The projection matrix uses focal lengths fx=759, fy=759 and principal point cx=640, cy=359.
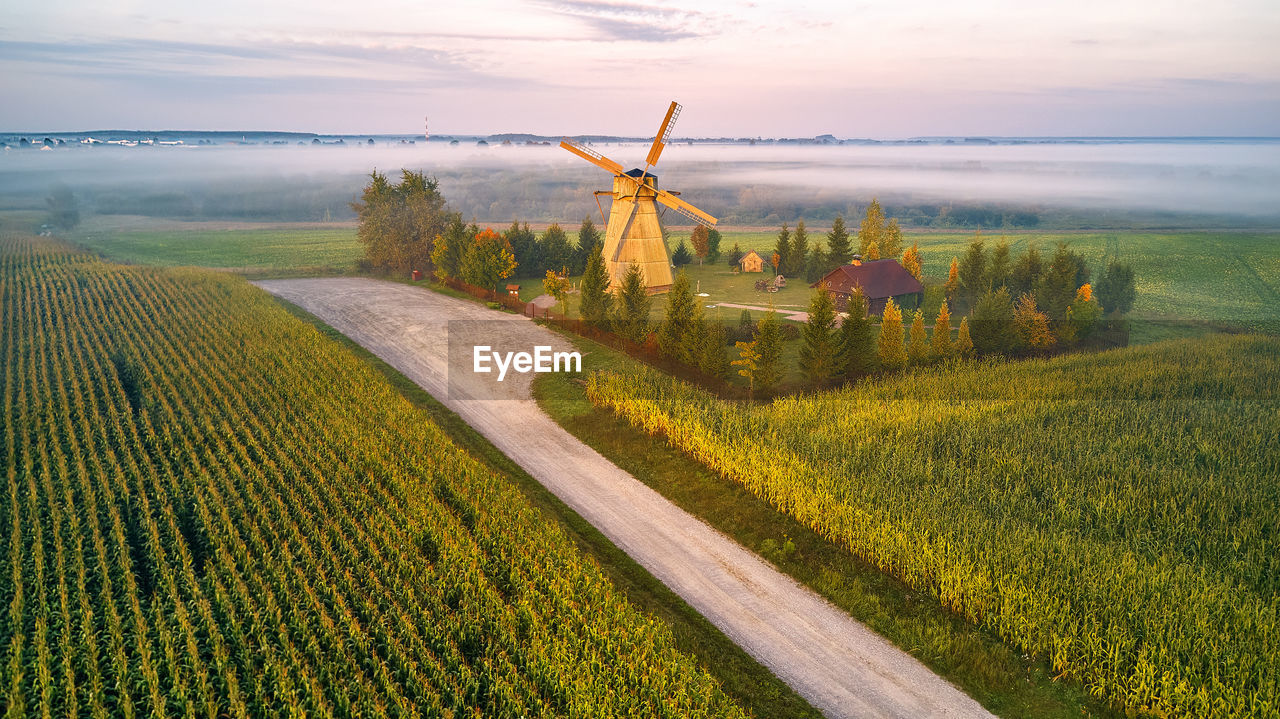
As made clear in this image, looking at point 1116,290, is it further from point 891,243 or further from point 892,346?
point 892,346

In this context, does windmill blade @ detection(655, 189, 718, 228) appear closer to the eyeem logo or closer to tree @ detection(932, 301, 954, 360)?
the eyeem logo

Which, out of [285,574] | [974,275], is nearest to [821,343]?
[285,574]

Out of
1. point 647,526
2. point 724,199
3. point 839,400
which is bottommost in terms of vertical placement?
point 647,526

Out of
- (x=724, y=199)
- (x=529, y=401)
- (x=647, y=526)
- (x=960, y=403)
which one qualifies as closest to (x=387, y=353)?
(x=529, y=401)

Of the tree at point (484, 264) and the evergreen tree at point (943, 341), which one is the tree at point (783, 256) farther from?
the evergreen tree at point (943, 341)

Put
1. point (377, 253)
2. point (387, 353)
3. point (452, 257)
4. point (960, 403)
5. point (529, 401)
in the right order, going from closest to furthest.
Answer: point (960, 403) < point (529, 401) < point (387, 353) < point (452, 257) < point (377, 253)

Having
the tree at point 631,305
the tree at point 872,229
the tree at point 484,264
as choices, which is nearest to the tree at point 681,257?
the tree at point 872,229

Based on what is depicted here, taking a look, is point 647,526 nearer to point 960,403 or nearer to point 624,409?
point 624,409
